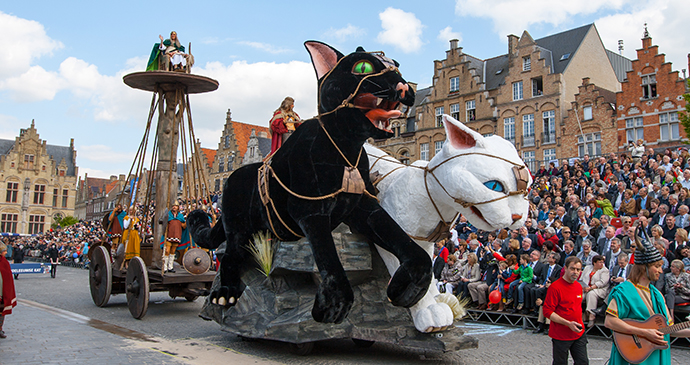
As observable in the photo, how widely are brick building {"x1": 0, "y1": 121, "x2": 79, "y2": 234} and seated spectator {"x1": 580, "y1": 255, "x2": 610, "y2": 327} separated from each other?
5918 centimetres

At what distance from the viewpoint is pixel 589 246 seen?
8.94 m

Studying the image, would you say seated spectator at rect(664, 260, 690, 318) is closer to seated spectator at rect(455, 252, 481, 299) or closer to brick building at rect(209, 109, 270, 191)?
seated spectator at rect(455, 252, 481, 299)

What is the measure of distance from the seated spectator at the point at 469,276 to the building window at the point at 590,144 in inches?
762

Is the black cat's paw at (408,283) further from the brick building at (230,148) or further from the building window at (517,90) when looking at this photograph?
the brick building at (230,148)

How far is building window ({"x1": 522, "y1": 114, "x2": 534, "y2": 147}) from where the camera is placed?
97.2ft

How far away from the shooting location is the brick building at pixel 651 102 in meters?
25.2

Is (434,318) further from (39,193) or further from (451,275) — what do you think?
(39,193)

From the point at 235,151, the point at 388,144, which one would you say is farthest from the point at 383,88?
the point at 235,151

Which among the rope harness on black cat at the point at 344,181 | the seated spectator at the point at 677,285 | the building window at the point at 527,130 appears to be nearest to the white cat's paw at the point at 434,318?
the rope harness on black cat at the point at 344,181

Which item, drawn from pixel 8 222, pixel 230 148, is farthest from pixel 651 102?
pixel 8 222

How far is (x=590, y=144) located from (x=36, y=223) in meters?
55.2

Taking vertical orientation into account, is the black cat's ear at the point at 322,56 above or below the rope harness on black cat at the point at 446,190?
above

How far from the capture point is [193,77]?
29.4 ft

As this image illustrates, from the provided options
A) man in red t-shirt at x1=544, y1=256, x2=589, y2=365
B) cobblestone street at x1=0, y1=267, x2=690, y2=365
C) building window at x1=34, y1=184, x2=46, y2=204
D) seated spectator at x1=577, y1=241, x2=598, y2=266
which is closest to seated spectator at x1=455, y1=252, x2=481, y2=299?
cobblestone street at x1=0, y1=267, x2=690, y2=365
